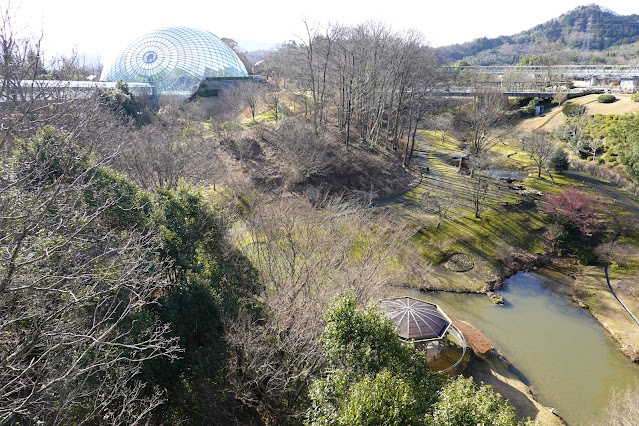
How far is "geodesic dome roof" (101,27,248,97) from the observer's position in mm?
46500

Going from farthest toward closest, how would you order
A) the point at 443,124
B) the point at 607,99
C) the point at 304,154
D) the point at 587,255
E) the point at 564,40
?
the point at 564,40, the point at 607,99, the point at 443,124, the point at 304,154, the point at 587,255

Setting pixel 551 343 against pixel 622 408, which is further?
pixel 551 343

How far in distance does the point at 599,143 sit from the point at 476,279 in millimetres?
31064

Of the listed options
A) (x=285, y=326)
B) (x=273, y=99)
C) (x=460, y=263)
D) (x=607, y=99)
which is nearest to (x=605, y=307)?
(x=460, y=263)

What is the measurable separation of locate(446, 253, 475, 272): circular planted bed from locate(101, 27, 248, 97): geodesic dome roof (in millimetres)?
39757

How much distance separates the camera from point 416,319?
49.0 feet

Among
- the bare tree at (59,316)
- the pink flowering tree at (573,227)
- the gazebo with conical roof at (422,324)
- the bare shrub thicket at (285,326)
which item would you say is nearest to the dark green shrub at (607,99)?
the pink flowering tree at (573,227)

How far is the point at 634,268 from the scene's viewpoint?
74.0ft

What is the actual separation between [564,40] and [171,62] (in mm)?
146828

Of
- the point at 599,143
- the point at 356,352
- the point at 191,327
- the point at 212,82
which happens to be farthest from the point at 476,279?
the point at 212,82

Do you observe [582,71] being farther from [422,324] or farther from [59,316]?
[59,316]

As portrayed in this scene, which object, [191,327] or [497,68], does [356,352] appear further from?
[497,68]

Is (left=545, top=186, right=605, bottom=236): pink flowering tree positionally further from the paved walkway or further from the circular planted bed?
the circular planted bed

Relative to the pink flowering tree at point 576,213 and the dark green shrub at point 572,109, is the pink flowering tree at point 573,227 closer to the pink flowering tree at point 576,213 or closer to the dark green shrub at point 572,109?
the pink flowering tree at point 576,213
